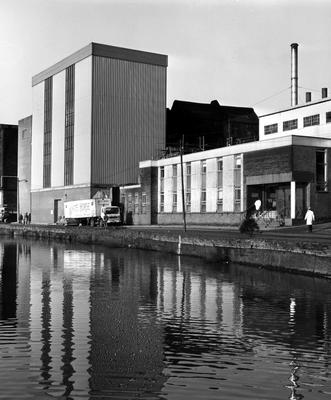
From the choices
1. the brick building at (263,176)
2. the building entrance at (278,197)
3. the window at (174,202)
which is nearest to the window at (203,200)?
the brick building at (263,176)

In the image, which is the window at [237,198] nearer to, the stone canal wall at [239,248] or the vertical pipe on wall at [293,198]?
the vertical pipe on wall at [293,198]

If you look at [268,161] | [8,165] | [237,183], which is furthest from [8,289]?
[8,165]

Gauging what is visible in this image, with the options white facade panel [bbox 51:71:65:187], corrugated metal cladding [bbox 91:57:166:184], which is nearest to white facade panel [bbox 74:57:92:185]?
corrugated metal cladding [bbox 91:57:166:184]

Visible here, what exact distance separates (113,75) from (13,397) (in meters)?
69.7

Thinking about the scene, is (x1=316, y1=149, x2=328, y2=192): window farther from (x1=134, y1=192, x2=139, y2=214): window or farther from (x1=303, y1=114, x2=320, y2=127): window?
(x1=134, y1=192, x2=139, y2=214): window

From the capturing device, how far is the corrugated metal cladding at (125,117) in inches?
2840

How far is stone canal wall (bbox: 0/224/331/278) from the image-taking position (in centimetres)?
2105

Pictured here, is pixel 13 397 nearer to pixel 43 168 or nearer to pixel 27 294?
pixel 27 294

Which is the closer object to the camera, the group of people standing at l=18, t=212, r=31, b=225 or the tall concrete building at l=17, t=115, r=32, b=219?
the group of people standing at l=18, t=212, r=31, b=225

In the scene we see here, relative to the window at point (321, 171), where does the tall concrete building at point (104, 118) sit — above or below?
above

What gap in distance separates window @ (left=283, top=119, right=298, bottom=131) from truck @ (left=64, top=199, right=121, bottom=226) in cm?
2099

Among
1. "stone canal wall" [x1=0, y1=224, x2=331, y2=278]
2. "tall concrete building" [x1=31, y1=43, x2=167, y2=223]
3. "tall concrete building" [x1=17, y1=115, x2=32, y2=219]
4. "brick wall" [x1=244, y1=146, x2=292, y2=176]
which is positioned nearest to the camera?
"stone canal wall" [x1=0, y1=224, x2=331, y2=278]

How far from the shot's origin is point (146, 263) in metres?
27.3

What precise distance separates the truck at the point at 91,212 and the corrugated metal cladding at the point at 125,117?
4700 millimetres
